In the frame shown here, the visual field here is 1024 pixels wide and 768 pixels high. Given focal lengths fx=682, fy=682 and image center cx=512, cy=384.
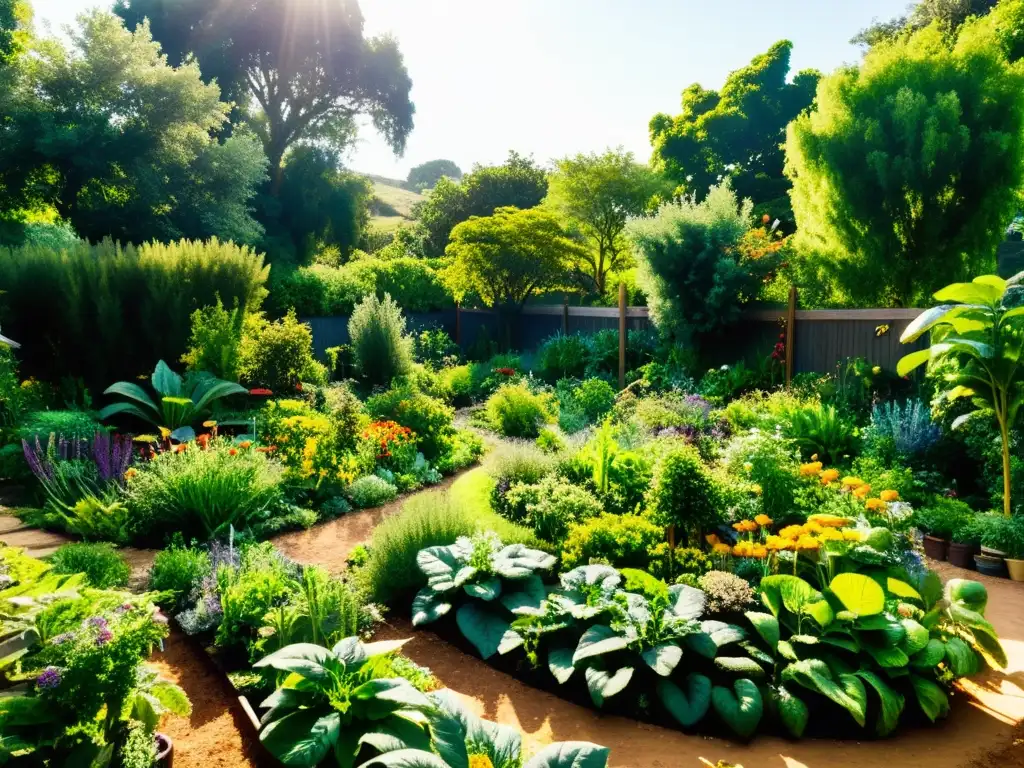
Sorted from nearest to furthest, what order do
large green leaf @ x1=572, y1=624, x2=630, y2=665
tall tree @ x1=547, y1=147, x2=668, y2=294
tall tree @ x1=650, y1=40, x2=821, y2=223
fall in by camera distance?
A: large green leaf @ x1=572, y1=624, x2=630, y2=665
tall tree @ x1=547, y1=147, x2=668, y2=294
tall tree @ x1=650, y1=40, x2=821, y2=223

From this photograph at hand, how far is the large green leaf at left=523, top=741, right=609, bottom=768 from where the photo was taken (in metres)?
2.28

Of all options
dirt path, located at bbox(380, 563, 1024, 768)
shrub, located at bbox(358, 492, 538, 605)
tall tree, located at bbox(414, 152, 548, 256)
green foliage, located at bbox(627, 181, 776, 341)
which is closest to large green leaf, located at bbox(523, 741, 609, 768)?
dirt path, located at bbox(380, 563, 1024, 768)

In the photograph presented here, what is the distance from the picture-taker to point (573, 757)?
90.7 inches

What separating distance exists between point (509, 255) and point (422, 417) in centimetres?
710

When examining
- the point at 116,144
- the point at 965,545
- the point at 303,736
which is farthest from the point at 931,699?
the point at 116,144

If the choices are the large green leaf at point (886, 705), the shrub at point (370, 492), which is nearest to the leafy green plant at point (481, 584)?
the large green leaf at point (886, 705)

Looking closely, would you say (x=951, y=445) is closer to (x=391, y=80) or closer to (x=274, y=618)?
(x=274, y=618)

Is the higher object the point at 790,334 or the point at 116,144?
the point at 116,144

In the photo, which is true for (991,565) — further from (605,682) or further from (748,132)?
(748,132)

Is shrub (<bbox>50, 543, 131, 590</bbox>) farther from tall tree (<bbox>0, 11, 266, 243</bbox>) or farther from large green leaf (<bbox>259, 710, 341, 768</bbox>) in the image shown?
tall tree (<bbox>0, 11, 266, 243</bbox>)

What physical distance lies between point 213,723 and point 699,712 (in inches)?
88.8

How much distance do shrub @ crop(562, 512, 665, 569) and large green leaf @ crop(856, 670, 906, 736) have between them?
1385 millimetres


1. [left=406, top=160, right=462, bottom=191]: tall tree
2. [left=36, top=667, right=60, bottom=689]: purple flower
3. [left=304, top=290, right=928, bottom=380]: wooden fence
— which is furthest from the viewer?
[left=406, top=160, right=462, bottom=191]: tall tree

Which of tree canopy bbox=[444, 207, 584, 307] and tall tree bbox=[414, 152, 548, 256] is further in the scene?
tall tree bbox=[414, 152, 548, 256]
